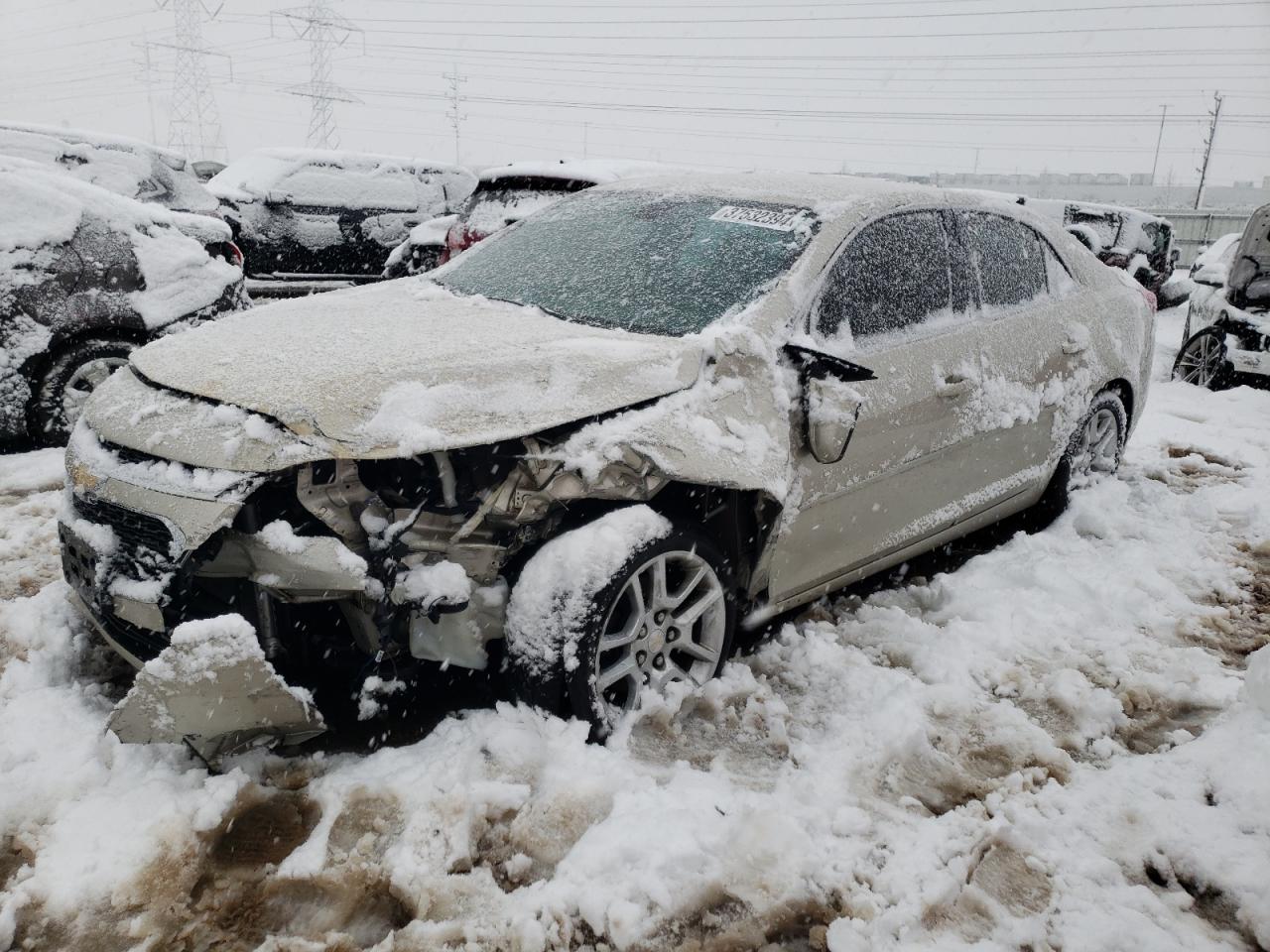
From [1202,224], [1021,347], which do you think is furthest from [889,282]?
[1202,224]

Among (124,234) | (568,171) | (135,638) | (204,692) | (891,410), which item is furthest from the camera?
(568,171)

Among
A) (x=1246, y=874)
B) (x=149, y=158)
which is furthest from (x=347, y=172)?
(x=1246, y=874)

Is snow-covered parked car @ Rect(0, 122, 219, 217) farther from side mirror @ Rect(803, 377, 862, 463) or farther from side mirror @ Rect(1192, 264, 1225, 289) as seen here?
side mirror @ Rect(1192, 264, 1225, 289)

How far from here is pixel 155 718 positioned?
7.21ft

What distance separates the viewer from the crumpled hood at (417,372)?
231cm

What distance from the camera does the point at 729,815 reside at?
7.83 feet

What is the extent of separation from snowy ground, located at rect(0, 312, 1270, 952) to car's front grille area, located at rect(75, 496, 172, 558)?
0.60 meters

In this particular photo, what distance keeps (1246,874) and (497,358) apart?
89.9 inches

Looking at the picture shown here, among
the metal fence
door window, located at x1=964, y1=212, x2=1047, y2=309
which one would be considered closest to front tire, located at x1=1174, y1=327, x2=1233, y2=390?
door window, located at x1=964, y1=212, x2=1047, y2=309

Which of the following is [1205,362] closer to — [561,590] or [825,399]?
[825,399]

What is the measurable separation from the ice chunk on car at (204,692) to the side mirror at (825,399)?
64.3 inches

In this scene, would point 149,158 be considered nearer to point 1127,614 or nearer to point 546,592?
point 546,592

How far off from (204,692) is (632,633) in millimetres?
1131

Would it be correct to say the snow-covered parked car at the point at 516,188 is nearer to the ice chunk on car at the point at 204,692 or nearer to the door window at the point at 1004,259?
the door window at the point at 1004,259
